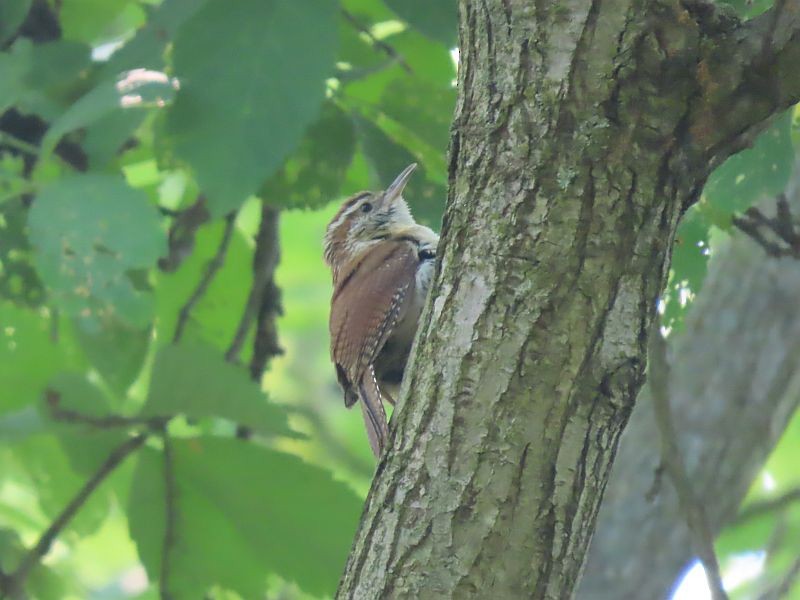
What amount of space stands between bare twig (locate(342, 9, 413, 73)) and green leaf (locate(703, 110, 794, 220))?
54.6 inches

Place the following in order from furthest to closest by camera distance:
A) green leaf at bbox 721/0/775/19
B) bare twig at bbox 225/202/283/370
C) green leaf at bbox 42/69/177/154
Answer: bare twig at bbox 225/202/283/370
green leaf at bbox 42/69/177/154
green leaf at bbox 721/0/775/19

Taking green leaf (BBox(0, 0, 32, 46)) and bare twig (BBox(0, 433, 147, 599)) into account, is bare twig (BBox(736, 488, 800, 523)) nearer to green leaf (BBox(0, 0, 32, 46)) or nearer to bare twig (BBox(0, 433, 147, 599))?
bare twig (BBox(0, 433, 147, 599))

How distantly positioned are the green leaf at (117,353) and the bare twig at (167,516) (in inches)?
17.4

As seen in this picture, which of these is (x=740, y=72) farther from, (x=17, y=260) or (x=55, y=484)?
(x=55, y=484)

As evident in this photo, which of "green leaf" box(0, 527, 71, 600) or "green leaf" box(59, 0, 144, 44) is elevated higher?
"green leaf" box(59, 0, 144, 44)

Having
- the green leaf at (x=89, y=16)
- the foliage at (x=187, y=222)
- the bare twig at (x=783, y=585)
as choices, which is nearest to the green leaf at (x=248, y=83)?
the foliage at (x=187, y=222)

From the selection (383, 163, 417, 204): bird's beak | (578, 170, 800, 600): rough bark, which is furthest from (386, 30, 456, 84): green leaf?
(578, 170, 800, 600): rough bark

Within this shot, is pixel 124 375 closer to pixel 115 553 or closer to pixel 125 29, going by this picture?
pixel 125 29

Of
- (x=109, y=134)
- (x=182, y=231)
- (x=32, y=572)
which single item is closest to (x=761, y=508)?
(x=182, y=231)

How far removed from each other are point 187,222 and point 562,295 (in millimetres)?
2546

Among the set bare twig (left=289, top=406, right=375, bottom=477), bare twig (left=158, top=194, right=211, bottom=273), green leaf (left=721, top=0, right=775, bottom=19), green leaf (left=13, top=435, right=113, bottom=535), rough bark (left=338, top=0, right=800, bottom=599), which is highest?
bare twig (left=289, top=406, right=375, bottom=477)

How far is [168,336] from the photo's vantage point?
15.1ft

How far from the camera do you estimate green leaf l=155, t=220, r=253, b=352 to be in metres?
4.66

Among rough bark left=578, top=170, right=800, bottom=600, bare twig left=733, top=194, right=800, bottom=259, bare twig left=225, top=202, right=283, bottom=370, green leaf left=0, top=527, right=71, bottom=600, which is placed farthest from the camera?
rough bark left=578, top=170, right=800, bottom=600
